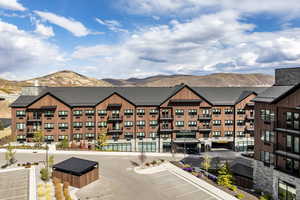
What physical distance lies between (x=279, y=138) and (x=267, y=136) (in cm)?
259

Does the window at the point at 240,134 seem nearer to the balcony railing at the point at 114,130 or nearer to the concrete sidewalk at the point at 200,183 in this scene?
the concrete sidewalk at the point at 200,183

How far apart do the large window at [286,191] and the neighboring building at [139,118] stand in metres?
27.5

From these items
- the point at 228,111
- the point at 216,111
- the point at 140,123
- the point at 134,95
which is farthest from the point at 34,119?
the point at 228,111

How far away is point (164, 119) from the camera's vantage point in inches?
2269

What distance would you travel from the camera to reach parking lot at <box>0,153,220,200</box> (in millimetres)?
29141

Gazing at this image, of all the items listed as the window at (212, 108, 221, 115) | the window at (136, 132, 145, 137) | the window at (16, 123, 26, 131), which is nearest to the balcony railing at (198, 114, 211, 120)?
the window at (212, 108, 221, 115)

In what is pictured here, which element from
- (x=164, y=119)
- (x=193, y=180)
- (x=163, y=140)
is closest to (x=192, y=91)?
(x=164, y=119)

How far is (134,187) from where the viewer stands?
3203cm

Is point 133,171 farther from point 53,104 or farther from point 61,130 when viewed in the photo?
point 53,104

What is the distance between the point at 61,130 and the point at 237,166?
Answer: 43.6 meters

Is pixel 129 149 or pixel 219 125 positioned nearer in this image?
pixel 129 149

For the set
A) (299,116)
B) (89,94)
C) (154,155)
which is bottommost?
(154,155)

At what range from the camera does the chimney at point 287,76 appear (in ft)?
108

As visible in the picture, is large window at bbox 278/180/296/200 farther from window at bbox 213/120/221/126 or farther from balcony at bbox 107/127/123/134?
balcony at bbox 107/127/123/134
